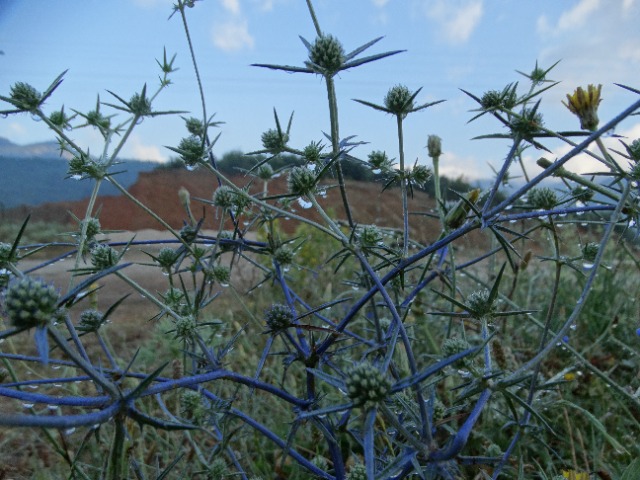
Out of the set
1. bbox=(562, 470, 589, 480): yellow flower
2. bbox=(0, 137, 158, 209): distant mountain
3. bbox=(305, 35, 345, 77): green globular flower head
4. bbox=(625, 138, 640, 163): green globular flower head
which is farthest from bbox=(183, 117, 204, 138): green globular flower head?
bbox=(0, 137, 158, 209): distant mountain

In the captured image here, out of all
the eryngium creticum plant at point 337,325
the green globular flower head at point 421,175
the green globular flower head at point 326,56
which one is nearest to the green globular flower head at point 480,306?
the eryngium creticum plant at point 337,325

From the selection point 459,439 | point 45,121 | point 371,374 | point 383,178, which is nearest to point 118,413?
point 371,374

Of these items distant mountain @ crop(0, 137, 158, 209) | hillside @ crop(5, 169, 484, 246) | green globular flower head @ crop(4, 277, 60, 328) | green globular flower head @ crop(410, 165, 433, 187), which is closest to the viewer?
green globular flower head @ crop(4, 277, 60, 328)

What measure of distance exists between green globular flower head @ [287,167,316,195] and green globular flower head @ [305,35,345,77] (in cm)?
25

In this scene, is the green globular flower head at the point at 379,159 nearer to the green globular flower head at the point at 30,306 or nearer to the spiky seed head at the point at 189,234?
the spiky seed head at the point at 189,234

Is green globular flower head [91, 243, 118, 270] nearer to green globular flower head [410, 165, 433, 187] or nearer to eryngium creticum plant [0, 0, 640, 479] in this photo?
eryngium creticum plant [0, 0, 640, 479]

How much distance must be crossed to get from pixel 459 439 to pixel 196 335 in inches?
29.5

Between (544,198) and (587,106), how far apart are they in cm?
48

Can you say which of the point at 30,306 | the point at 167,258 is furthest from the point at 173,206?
the point at 30,306

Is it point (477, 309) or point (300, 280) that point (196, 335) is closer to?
point (477, 309)

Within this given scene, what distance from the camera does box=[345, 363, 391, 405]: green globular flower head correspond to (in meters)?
0.83

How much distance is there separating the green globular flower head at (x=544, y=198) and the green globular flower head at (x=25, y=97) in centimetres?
153

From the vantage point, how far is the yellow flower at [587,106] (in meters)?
1.18

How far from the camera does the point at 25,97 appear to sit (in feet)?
4.79
